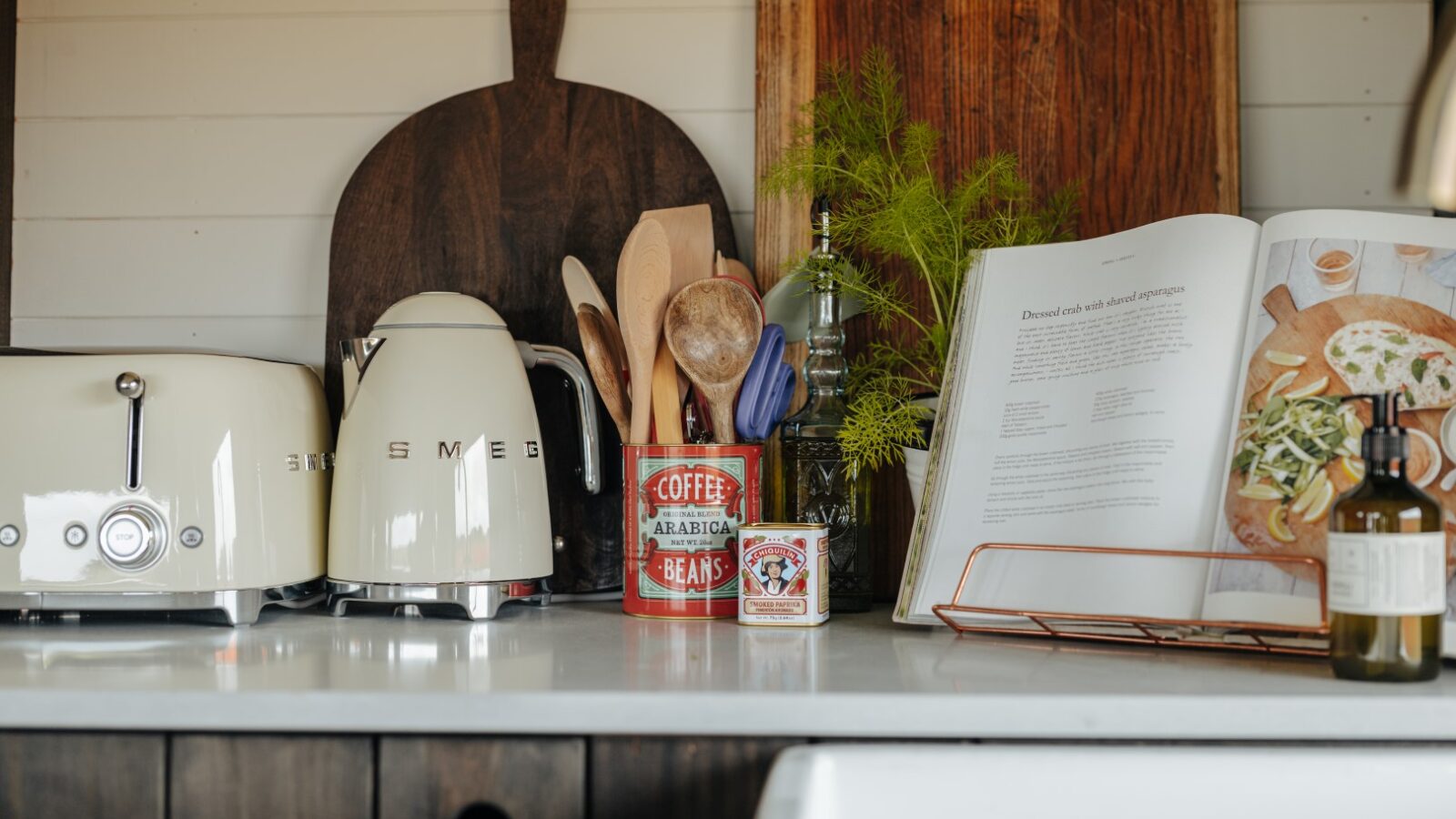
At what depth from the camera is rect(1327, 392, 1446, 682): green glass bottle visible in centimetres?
68

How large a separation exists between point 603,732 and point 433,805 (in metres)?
0.11

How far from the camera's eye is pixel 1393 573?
0.68 m

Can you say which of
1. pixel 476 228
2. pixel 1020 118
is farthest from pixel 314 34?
pixel 1020 118

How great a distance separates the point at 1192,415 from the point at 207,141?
1.00 m

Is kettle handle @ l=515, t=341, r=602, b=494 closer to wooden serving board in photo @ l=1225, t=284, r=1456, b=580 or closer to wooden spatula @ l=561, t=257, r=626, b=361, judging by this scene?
wooden spatula @ l=561, t=257, r=626, b=361

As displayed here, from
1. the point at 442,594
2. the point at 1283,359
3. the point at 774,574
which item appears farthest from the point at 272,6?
the point at 1283,359

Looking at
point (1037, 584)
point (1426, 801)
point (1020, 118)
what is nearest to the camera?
point (1426, 801)

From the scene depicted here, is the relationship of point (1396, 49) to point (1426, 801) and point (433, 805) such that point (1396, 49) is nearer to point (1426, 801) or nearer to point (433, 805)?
point (1426, 801)

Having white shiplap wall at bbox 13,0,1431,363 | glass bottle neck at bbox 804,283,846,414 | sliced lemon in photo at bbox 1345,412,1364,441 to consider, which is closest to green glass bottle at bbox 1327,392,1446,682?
sliced lemon in photo at bbox 1345,412,1364,441

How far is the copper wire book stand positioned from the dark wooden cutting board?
41 cm

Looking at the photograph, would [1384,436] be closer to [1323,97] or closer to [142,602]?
[1323,97]

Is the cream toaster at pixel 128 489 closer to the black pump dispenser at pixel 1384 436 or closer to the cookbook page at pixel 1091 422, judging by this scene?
the cookbook page at pixel 1091 422

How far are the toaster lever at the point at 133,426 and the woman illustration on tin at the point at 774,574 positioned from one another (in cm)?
50

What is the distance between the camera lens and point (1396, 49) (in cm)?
113
